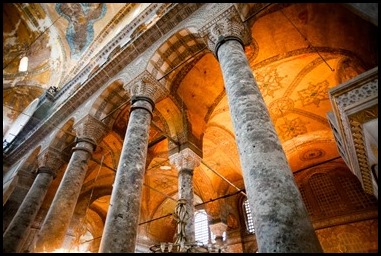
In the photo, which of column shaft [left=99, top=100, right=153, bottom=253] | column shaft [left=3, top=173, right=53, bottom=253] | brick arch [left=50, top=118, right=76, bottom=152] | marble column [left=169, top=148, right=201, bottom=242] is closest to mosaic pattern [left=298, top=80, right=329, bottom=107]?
marble column [left=169, top=148, right=201, bottom=242]

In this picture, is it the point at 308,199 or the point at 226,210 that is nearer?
the point at 308,199

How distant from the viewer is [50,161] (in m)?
7.89

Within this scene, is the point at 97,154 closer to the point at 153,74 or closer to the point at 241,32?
the point at 153,74

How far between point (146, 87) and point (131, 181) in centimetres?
259

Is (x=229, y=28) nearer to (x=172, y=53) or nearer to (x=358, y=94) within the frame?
(x=172, y=53)

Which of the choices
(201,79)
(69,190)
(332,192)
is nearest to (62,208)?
(69,190)

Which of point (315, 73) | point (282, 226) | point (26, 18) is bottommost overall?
point (282, 226)

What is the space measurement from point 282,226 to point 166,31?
554 centimetres

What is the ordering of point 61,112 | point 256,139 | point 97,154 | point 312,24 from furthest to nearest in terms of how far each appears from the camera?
point 97,154 < point 61,112 < point 312,24 < point 256,139

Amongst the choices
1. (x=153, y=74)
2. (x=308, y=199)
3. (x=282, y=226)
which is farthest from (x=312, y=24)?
(x=308, y=199)

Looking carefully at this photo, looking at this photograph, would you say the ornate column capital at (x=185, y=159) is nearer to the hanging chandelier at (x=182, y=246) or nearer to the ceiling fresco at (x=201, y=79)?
the ceiling fresco at (x=201, y=79)

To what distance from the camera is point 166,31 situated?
6.29 metres

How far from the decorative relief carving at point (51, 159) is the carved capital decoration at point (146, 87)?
3.93 metres

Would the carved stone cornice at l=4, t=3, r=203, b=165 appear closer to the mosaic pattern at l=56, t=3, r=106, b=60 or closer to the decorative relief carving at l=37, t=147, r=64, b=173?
the decorative relief carving at l=37, t=147, r=64, b=173
